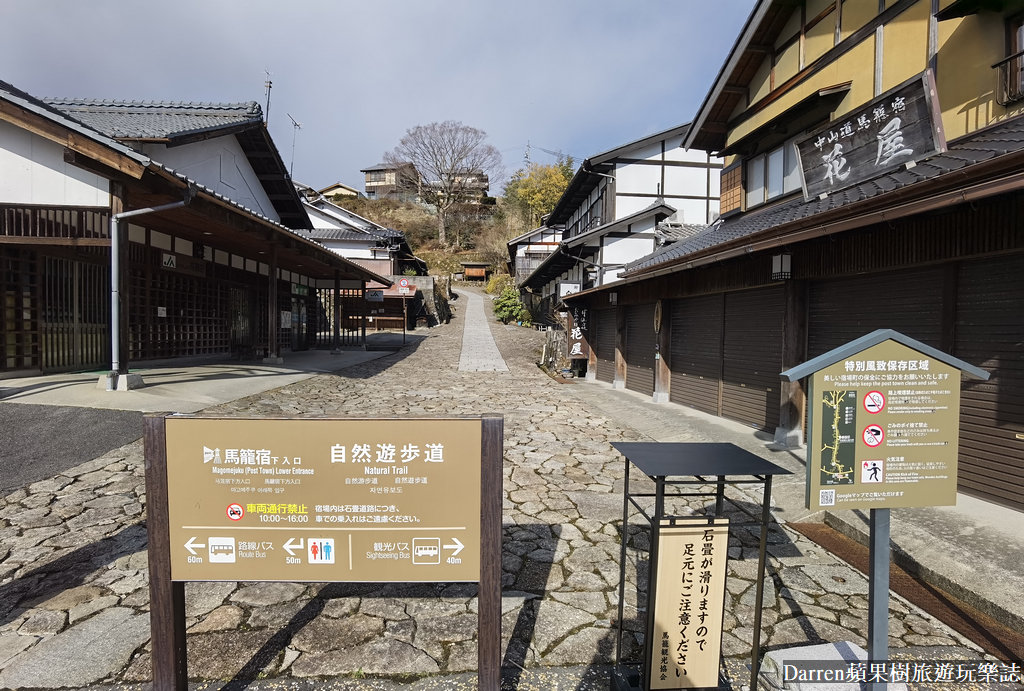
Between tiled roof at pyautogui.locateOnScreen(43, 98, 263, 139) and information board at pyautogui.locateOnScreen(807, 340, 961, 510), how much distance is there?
1548 centimetres

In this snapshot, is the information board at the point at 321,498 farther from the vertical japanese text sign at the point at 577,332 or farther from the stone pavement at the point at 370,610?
the vertical japanese text sign at the point at 577,332

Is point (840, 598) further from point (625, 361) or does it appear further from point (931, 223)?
point (625, 361)

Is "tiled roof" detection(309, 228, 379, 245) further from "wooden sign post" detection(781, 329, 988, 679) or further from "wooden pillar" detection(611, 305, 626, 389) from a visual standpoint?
"wooden sign post" detection(781, 329, 988, 679)

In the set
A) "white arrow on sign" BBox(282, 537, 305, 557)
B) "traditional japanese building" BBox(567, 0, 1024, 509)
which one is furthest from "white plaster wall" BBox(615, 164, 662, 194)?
"white arrow on sign" BBox(282, 537, 305, 557)

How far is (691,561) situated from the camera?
2420mm

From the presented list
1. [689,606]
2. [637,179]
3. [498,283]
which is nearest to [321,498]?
[689,606]

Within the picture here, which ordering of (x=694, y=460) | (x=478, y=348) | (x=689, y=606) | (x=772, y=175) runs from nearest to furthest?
(x=689, y=606) < (x=694, y=460) < (x=772, y=175) < (x=478, y=348)

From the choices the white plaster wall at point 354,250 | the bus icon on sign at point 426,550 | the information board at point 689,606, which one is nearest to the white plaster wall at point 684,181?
the information board at point 689,606

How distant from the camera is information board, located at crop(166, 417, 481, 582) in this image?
231cm

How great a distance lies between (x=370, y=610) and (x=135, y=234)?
12.3 m

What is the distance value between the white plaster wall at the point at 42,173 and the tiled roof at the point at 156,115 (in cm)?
412

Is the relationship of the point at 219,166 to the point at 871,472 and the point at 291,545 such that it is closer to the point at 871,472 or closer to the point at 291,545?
the point at 291,545

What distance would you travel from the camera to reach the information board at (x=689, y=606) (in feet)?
7.85

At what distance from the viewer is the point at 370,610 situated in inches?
132
